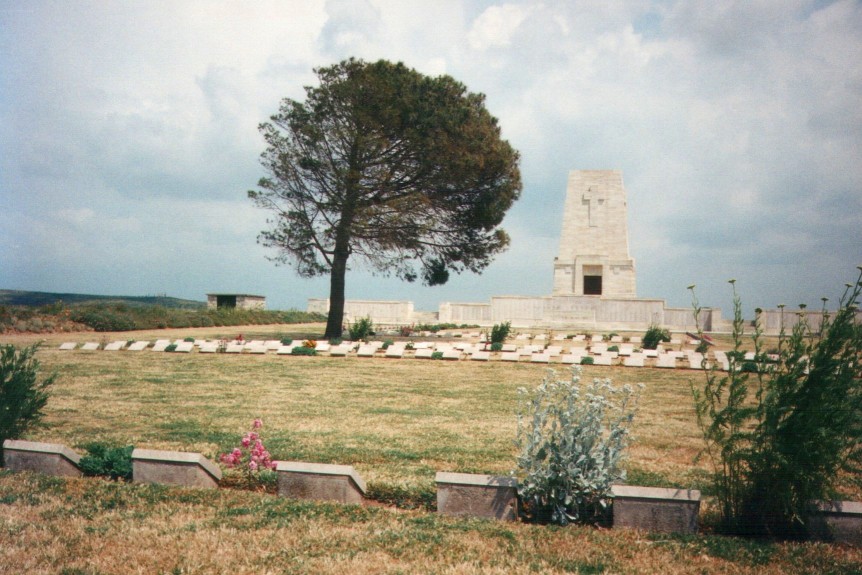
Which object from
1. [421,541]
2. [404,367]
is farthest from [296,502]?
[404,367]

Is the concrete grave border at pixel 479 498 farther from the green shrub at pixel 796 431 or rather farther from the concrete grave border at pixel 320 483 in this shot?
the green shrub at pixel 796 431

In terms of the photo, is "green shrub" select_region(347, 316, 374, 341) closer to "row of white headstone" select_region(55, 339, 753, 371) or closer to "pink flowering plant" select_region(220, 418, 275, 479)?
"row of white headstone" select_region(55, 339, 753, 371)

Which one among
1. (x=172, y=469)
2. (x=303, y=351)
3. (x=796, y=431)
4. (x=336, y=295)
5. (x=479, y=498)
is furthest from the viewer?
(x=336, y=295)

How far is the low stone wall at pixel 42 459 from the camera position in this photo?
474cm

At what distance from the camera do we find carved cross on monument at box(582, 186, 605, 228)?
32.5m

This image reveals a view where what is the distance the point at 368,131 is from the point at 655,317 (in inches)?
646

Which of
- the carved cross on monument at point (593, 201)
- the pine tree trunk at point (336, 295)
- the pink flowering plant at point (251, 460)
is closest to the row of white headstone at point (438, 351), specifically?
the pine tree trunk at point (336, 295)

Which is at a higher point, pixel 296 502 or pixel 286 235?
pixel 286 235

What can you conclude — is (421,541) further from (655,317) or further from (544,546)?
(655,317)

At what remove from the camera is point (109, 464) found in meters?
4.74

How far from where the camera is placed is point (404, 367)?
13523 millimetres

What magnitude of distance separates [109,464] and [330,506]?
1.93 meters

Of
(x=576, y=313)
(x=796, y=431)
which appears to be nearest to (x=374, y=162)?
(x=576, y=313)

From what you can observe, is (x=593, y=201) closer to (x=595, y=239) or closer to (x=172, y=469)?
(x=595, y=239)
